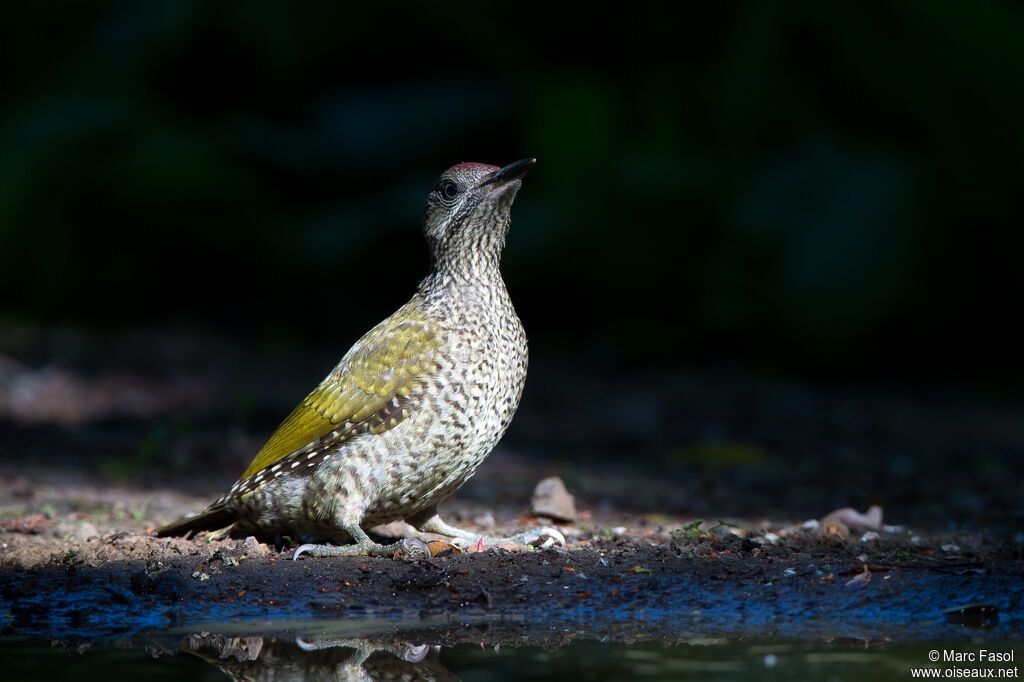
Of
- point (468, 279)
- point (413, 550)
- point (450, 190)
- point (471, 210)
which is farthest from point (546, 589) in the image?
point (450, 190)

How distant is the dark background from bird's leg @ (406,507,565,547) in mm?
3019

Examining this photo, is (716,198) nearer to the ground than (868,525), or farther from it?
farther from it

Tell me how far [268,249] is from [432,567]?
704 cm

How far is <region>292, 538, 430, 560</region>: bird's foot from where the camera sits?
427 cm

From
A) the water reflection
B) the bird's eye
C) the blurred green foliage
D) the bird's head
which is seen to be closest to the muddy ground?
the water reflection

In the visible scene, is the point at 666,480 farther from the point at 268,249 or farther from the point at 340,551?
the point at 268,249

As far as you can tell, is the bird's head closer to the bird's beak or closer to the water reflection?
the bird's beak

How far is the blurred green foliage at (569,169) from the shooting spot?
9.30 m

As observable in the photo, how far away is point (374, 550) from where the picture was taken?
4.30 meters

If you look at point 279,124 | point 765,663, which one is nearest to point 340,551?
point 765,663

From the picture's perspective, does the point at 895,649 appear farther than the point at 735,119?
No

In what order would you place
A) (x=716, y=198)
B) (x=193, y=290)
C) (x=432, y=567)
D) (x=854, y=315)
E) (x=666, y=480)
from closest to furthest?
1. (x=432, y=567)
2. (x=666, y=480)
3. (x=854, y=315)
4. (x=716, y=198)
5. (x=193, y=290)

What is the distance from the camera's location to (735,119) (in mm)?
9742

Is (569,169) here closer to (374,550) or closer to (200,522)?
(200,522)
